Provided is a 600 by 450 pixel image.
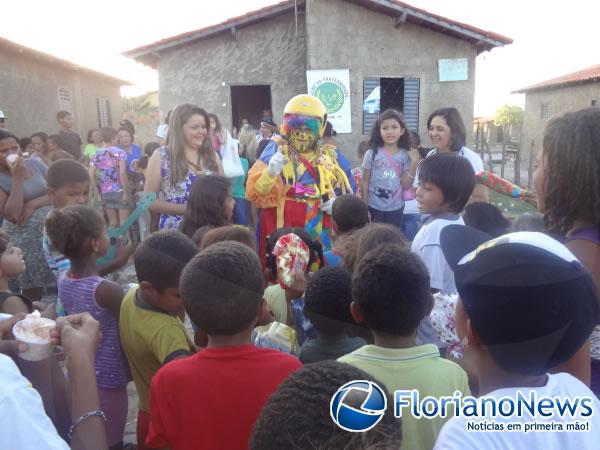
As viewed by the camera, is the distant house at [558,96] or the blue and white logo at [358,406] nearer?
the blue and white logo at [358,406]

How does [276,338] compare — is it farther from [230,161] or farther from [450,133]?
[230,161]

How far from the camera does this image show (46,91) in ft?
45.9

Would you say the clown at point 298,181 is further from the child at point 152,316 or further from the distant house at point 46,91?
the distant house at point 46,91

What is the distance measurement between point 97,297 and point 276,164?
158 cm

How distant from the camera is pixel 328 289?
6.17 ft

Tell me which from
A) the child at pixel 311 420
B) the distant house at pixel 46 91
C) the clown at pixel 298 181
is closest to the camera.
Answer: the child at pixel 311 420

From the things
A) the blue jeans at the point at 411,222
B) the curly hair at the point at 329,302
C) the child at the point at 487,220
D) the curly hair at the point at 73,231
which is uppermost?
the curly hair at the point at 73,231

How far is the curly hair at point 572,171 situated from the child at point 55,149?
5.80 metres

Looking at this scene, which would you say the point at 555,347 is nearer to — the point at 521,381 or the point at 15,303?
the point at 521,381

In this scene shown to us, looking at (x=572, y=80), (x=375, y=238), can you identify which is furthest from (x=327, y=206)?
(x=572, y=80)

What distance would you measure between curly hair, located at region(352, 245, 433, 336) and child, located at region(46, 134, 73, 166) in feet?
18.0

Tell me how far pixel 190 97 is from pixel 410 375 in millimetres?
9157

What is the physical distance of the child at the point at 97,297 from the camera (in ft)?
6.59

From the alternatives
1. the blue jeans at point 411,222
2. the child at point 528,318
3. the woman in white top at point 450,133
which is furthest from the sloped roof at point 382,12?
the child at point 528,318
